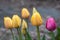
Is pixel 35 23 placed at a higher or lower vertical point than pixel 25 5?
higher

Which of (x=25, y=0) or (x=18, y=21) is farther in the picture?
(x=25, y=0)

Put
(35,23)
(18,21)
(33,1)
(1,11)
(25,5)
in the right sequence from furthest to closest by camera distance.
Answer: (33,1), (25,5), (1,11), (18,21), (35,23)

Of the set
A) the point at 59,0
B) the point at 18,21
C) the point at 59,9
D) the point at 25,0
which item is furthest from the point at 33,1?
the point at 18,21

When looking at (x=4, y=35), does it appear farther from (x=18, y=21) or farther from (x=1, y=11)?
(x=18, y=21)

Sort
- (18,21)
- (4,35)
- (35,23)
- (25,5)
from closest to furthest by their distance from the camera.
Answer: (35,23)
(18,21)
(4,35)
(25,5)

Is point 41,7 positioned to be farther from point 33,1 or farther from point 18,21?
point 18,21

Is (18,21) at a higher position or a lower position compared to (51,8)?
higher

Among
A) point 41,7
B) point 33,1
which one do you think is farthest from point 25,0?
point 41,7

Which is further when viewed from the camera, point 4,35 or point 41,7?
point 41,7

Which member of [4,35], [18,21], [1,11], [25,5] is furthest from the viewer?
[25,5]
